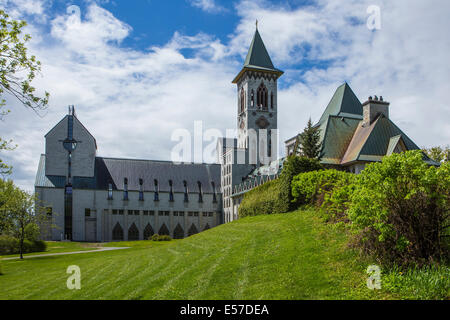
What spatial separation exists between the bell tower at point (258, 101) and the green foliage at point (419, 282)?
62.3 metres

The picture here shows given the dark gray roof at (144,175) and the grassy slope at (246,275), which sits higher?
the dark gray roof at (144,175)

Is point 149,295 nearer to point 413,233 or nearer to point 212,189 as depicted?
point 413,233

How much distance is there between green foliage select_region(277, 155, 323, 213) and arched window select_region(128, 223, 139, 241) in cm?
4964

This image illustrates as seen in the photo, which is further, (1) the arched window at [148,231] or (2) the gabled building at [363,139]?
(1) the arched window at [148,231]

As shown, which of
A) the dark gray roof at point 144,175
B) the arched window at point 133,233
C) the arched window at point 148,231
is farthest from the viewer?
the arched window at point 148,231

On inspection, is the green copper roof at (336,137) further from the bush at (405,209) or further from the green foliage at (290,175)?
the bush at (405,209)

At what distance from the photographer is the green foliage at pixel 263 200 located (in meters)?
26.3

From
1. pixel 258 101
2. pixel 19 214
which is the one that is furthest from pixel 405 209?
pixel 258 101

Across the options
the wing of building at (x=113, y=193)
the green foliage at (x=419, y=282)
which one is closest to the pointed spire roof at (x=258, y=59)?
the wing of building at (x=113, y=193)

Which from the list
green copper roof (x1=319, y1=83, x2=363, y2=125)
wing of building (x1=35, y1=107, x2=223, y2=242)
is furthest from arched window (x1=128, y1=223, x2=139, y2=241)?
green copper roof (x1=319, y1=83, x2=363, y2=125)

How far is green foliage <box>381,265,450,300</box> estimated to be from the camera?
858cm

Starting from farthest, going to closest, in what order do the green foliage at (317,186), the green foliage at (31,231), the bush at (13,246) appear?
the bush at (13,246) → the green foliage at (31,231) → the green foliage at (317,186)

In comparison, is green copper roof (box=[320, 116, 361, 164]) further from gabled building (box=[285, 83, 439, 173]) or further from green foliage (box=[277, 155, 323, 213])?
green foliage (box=[277, 155, 323, 213])
